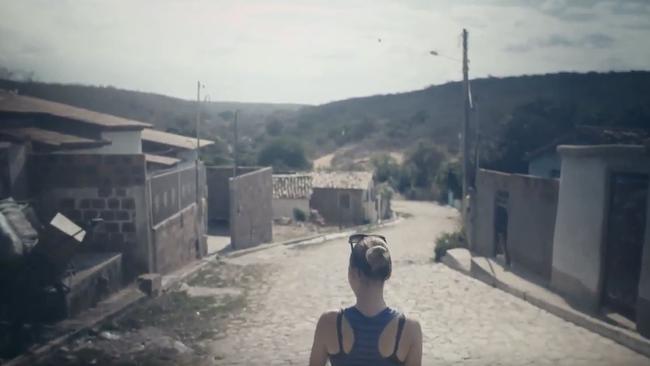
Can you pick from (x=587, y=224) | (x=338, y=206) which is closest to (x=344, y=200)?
(x=338, y=206)

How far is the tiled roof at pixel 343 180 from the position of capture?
3669cm

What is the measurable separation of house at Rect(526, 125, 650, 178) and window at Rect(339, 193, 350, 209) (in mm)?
11048

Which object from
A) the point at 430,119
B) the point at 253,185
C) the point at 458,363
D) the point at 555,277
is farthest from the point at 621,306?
the point at 430,119

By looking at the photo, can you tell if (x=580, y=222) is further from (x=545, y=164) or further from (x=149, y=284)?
(x=545, y=164)

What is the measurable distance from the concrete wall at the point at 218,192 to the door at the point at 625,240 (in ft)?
73.9

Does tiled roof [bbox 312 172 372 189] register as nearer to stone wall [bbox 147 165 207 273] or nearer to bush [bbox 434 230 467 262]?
bush [bbox 434 230 467 262]

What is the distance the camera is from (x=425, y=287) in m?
12.9

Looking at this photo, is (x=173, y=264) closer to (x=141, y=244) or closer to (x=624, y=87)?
(x=141, y=244)

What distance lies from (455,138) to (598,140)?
53.6m

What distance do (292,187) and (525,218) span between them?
2383 cm

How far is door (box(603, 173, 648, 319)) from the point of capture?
8.68m

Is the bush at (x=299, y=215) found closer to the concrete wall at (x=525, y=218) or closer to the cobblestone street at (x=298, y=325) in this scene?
the cobblestone street at (x=298, y=325)

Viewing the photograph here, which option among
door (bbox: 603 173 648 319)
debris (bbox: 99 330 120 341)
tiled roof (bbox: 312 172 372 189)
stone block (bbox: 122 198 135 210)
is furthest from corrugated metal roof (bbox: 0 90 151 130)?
tiled roof (bbox: 312 172 372 189)

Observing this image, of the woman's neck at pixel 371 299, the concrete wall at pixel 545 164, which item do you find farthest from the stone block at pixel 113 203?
the concrete wall at pixel 545 164
